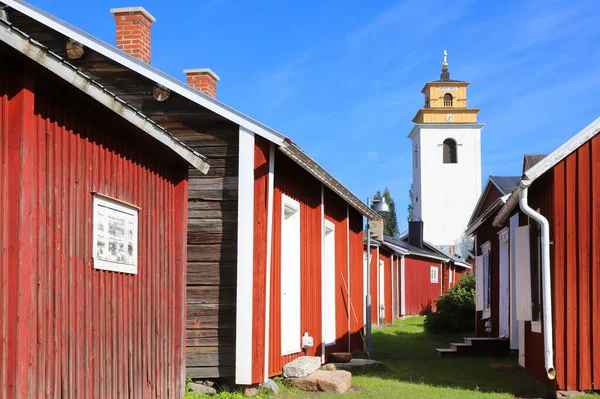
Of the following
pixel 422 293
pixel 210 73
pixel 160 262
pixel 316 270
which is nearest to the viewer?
pixel 160 262

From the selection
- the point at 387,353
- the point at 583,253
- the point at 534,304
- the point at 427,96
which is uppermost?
the point at 427,96

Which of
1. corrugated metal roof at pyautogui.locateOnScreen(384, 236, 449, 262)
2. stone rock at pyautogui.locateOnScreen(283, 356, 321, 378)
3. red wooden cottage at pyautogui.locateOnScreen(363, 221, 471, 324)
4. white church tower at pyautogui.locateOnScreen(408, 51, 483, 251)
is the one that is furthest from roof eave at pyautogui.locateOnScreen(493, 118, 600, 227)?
white church tower at pyautogui.locateOnScreen(408, 51, 483, 251)

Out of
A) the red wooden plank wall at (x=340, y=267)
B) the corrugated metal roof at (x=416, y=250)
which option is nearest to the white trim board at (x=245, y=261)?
the red wooden plank wall at (x=340, y=267)

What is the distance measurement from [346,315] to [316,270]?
309 centimetres

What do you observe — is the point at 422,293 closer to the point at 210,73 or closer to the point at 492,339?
the point at 492,339

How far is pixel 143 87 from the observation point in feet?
36.2

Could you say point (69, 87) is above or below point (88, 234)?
above

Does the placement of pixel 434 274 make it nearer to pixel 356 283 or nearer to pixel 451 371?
pixel 356 283

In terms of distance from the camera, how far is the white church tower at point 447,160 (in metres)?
59.5

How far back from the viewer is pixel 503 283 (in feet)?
55.6

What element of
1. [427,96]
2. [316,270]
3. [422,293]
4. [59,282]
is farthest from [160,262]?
[427,96]

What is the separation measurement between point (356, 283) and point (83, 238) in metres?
12.0

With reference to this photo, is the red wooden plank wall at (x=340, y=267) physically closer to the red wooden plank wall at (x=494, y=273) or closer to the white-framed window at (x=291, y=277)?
the white-framed window at (x=291, y=277)

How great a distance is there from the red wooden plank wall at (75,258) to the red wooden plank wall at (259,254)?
4.20ft
